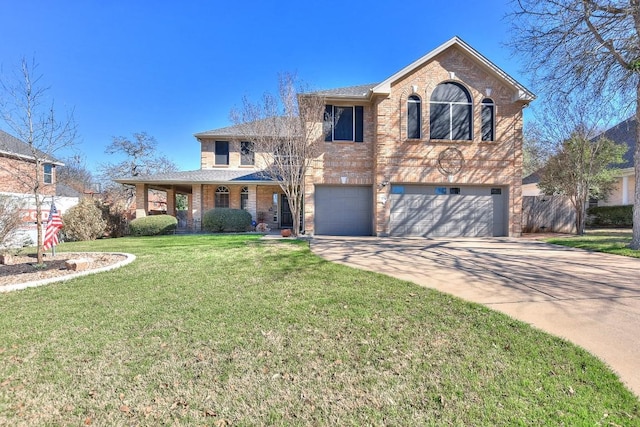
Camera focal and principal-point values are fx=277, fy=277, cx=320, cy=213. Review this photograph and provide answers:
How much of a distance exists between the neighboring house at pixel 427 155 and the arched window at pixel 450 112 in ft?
0.15

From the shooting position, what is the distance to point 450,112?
41.2 ft

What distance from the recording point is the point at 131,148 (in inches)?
1163

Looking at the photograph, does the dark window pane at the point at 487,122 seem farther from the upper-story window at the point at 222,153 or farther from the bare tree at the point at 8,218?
the bare tree at the point at 8,218

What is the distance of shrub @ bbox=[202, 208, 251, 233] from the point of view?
1523cm

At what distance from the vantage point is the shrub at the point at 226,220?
15.2 meters

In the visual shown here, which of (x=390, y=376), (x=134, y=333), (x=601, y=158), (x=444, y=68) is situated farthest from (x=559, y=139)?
(x=134, y=333)

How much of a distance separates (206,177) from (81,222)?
245 inches

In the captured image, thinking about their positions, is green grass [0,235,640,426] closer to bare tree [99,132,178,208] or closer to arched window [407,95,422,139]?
arched window [407,95,422,139]

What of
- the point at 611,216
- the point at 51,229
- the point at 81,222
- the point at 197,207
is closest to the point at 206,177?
the point at 197,207

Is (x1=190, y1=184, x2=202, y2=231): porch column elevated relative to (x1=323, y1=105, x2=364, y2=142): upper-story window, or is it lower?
lower

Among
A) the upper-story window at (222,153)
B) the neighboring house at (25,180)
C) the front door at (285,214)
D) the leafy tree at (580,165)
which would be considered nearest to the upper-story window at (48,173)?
the neighboring house at (25,180)

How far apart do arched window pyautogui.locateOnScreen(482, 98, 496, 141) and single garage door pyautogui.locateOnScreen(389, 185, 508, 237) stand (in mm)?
2410

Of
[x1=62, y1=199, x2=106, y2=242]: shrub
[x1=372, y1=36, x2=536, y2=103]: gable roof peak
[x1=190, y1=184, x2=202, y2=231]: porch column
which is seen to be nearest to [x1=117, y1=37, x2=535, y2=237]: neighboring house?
[x1=372, y1=36, x2=536, y2=103]: gable roof peak

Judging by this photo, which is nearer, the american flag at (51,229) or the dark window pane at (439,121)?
the american flag at (51,229)
